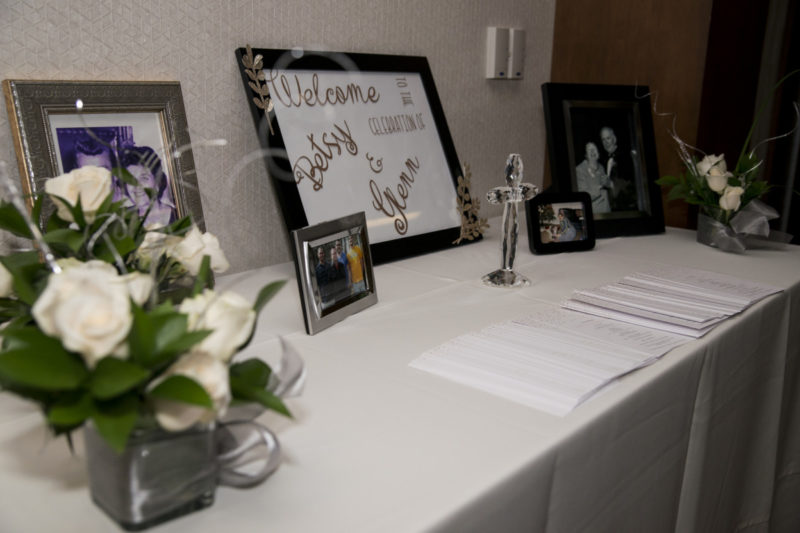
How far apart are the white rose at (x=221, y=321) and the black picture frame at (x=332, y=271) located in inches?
15.5

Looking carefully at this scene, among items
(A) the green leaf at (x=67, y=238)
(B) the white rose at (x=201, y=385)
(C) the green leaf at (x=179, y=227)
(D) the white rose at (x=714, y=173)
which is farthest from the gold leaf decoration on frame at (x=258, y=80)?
(D) the white rose at (x=714, y=173)

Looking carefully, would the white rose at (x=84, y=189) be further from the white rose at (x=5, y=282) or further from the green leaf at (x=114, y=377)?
the green leaf at (x=114, y=377)

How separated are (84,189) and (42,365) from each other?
0.27 m

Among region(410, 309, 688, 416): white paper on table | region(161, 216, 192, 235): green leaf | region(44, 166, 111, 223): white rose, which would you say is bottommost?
region(410, 309, 688, 416): white paper on table

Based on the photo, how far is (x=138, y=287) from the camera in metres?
0.55

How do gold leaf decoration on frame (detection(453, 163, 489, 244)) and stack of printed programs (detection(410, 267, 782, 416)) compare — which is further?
gold leaf decoration on frame (detection(453, 163, 489, 244))

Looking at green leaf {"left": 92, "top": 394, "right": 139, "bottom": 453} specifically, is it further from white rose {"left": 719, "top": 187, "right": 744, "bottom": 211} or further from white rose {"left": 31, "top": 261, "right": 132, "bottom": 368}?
white rose {"left": 719, "top": 187, "right": 744, "bottom": 211}

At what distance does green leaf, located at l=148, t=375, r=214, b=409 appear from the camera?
0.46 m

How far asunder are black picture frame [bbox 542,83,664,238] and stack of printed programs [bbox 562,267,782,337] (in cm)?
40

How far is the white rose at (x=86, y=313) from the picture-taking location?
1.48 ft

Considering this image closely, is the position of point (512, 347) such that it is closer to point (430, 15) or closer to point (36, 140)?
point (36, 140)

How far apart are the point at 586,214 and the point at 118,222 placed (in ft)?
3.62

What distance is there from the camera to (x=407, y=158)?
1449 mm

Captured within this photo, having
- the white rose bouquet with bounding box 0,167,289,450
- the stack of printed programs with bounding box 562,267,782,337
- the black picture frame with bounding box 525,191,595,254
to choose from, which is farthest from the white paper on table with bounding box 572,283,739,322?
the white rose bouquet with bounding box 0,167,289,450
